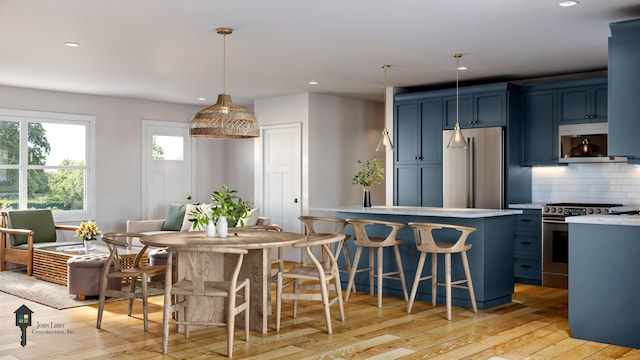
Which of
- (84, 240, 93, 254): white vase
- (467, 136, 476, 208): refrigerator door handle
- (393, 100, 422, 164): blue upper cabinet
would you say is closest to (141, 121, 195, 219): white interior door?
(84, 240, 93, 254): white vase

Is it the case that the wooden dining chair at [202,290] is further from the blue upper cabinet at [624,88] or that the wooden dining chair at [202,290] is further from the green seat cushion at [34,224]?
the green seat cushion at [34,224]

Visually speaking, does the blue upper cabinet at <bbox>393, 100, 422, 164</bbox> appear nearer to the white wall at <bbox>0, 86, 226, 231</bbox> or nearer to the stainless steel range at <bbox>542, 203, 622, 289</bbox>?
the stainless steel range at <bbox>542, 203, 622, 289</bbox>

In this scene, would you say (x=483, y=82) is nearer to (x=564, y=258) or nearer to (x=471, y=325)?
(x=564, y=258)

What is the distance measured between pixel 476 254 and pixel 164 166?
5875 mm

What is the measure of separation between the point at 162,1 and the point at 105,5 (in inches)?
16.7

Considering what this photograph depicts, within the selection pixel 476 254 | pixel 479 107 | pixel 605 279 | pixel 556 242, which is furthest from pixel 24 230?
pixel 605 279

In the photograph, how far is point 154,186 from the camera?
10.2 m

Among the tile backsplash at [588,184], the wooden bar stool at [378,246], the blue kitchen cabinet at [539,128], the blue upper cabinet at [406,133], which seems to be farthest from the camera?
the blue upper cabinet at [406,133]

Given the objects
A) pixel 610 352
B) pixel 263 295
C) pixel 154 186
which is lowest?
pixel 610 352

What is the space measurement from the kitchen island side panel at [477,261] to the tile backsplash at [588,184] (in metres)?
1.77

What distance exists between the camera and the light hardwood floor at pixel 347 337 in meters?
4.46

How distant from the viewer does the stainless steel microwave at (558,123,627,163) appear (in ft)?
23.6

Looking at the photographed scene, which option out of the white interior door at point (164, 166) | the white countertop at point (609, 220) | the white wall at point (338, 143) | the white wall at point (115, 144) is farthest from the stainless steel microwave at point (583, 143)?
the white wall at point (115, 144)

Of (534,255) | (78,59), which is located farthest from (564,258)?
(78,59)
